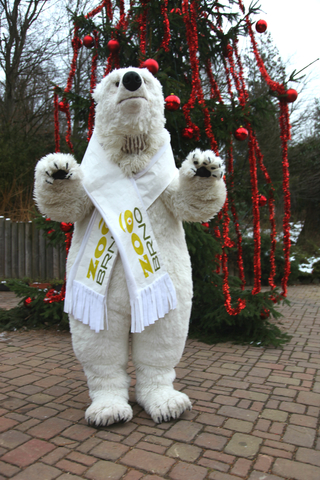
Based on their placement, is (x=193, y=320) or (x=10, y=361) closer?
(x=10, y=361)

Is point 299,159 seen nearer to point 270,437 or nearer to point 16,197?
point 16,197

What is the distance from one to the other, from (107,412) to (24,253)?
6.87 meters

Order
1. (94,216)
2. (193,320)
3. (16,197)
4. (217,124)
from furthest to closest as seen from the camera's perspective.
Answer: (16,197)
(193,320)
(217,124)
(94,216)

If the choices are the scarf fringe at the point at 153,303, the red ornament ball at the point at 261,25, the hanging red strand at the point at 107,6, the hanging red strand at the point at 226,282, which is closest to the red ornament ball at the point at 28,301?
the hanging red strand at the point at 226,282

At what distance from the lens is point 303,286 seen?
31.6 feet

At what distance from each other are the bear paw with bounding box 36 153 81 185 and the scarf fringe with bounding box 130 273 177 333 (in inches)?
31.5

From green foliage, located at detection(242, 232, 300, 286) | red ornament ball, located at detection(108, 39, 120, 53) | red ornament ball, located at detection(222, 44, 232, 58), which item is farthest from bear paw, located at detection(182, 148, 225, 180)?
green foliage, located at detection(242, 232, 300, 286)

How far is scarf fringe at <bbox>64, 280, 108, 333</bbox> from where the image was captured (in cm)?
226

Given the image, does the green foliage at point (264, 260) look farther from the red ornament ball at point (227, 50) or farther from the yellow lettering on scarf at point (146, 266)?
the yellow lettering on scarf at point (146, 266)

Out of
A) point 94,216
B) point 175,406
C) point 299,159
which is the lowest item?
point 175,406

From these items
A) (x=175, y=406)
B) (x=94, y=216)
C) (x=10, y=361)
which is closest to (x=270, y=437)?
(x=175, y=406)

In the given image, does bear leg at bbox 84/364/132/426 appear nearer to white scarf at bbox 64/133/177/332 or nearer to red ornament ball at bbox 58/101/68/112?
white scarf at bbox 64/133/177/332

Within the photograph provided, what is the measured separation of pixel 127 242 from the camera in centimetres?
227

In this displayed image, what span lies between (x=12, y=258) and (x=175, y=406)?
23.3ft
